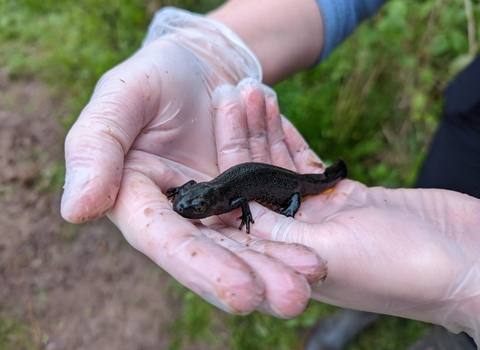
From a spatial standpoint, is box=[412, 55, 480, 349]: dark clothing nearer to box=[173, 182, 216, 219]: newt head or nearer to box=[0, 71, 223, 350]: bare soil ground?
box=[173, 182, 216, 219]: newt head

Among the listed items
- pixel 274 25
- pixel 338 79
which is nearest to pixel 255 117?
pixel 274 25

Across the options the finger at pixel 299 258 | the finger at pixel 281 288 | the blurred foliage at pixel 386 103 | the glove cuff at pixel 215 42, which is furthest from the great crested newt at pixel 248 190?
the blurred foliage at pixel 386 103

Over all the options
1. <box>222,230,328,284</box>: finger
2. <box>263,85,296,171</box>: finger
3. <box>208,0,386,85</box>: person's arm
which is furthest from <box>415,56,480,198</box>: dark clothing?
<box>222,230,328,284</box>: finger

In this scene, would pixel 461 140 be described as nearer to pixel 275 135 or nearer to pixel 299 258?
pixel 275 135

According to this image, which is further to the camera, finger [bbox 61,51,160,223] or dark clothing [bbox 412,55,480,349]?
dark clothing [bbox 412,55,480,349]

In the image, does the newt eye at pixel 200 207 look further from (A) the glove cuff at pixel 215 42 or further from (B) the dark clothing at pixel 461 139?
(B) the dark clothing at pixel 461 139

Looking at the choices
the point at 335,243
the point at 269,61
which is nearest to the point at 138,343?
the point at 335,243

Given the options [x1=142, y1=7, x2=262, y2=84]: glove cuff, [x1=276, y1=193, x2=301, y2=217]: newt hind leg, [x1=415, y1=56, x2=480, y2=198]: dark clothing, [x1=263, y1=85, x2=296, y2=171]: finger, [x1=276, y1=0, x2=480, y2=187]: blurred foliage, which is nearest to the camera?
[x1=415, y1=56, x2=480, y2=198]: dark clothing
